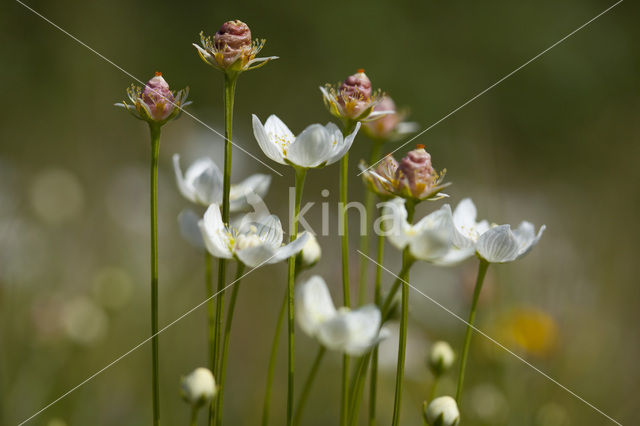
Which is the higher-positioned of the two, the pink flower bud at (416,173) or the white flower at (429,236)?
the pink flower bud at (416,173)

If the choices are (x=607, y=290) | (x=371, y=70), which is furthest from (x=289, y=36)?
(x=607, y=290)

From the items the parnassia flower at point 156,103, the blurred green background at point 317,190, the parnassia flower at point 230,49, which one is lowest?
the blurred green background at point 317,190

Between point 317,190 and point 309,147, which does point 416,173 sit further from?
point 317,190

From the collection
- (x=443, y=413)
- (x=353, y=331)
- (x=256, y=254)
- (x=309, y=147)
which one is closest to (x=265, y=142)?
(x=309, y=147)

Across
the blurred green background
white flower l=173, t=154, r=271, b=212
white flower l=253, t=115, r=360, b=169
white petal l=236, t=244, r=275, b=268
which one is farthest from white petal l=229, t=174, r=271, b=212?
the blurred green background

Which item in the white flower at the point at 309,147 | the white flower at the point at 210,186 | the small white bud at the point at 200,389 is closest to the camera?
the small white bud at the point at 200,389

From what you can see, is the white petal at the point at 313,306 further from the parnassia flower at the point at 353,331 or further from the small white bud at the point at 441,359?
the small white bud at the point at 441,359

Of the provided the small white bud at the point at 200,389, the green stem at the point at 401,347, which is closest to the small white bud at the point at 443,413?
the green stem at the point at 401,347
